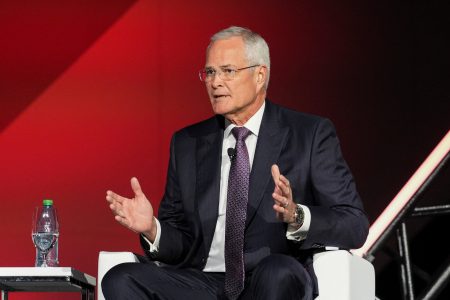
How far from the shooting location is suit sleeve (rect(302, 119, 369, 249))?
9.63ft

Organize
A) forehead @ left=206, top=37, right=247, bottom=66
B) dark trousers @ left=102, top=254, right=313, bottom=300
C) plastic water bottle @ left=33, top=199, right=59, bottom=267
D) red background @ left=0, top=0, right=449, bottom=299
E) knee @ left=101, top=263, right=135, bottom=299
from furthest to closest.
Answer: red background @ left=0, top=0, right=449, bottom=299, plastic water bottle @ left=33, top=199, right=59, bottom=267, forehead @ left=206, top=37, right=247, bottom=66, knee @ left=101, top=263, right=135, bottom=299, dark trousers @ left=102, top=254, right=313, bottom=300

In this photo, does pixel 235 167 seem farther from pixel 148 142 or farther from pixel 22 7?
pixel 22 7

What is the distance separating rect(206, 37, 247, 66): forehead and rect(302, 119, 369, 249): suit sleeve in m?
0.34

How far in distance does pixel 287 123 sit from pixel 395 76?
1790mm

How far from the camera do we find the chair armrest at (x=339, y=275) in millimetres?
2873

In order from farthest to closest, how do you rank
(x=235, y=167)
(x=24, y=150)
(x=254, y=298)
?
(x=24, y=150) < (x=235, y=167) < (x=254, y=298)

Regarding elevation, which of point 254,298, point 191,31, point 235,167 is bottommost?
point 254,298

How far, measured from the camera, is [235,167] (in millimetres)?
3139

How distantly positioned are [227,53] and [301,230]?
67 cm

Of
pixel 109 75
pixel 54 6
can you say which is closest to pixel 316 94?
pixel 109 75

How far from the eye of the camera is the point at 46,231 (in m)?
3.71

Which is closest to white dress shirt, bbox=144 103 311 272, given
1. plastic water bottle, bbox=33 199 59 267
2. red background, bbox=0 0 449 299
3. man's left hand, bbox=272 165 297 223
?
man's left hand, bbox=272 165 297 223

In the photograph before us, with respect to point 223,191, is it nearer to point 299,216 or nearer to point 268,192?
point 268,192

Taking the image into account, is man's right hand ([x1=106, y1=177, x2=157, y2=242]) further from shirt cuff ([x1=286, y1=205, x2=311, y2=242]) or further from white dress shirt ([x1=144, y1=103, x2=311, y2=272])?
shirt cuff ([x1=286, y1=205, x2=311, y2=242])
